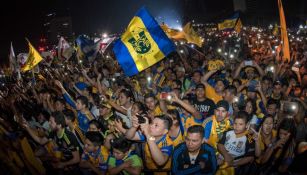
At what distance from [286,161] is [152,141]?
6.84 ft

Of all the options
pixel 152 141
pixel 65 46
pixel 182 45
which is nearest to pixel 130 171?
pixel 152 141

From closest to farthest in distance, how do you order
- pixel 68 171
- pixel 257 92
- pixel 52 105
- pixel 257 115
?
1. pixel 68 171
2. pixel 257 115
3. pixel 257 92
4. pixel 52 105

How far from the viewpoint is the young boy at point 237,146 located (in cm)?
490

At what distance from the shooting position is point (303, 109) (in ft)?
21.8

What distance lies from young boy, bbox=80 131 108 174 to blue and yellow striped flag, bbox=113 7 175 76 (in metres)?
2.20

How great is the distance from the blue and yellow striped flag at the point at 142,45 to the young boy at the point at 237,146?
237cm

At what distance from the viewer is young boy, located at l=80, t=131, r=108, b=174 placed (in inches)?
193

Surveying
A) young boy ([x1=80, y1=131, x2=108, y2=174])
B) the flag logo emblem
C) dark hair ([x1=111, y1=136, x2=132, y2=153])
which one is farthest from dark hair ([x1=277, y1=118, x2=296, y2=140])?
the flag logo emblem

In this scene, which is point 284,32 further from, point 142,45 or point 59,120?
point 59,120

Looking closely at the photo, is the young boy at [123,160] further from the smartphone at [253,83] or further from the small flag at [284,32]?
the small flag at [284,32]

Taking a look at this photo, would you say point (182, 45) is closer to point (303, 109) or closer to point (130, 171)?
point (303, 109)

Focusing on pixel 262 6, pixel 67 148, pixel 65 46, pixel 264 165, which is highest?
pixel 262 6

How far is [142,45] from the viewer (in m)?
6.93

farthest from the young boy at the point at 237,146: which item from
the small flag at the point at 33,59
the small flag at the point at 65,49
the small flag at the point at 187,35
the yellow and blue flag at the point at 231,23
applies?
the yellow and blue flag at the point at 231,23
